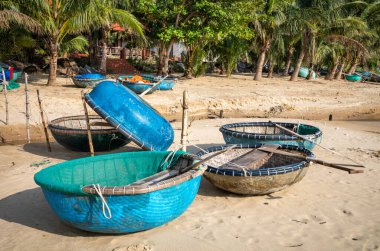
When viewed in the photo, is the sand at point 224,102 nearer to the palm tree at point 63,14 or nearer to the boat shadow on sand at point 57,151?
the boat shadow on sand at point 57,151

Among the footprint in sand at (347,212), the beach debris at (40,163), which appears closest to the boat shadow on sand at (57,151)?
the beach debris at (40,163)

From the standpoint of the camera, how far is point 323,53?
24.1m

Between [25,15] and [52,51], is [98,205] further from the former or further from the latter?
[52,51]

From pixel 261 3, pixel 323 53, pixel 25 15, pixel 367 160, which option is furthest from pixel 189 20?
pixel 367 160

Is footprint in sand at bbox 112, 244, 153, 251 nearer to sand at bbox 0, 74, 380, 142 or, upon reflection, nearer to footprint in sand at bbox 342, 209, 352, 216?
footprint in sand at bbox 342, 209, 352, 216

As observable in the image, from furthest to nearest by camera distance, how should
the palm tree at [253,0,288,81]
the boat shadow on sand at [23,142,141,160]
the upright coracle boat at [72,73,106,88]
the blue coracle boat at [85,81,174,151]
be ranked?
the palm tree at [253,0,288,81] → the upright coracle boat at [72,73,106,88] → the boat shadow on sand at [23,142,141,160] → the blue coracle boat at [85,81,174,151]

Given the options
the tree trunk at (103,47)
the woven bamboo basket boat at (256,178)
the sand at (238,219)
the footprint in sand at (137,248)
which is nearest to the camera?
the footprint in sand at (137,248)

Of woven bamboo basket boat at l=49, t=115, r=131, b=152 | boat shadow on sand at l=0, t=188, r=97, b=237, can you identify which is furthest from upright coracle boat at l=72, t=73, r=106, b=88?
boat shadow on sand at l=0, t=188, r=97, b=237

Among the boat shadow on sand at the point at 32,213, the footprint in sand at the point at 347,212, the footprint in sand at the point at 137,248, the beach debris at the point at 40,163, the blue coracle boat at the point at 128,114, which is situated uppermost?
the blue coracle boat at the point at 128,114

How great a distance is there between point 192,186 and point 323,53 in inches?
881

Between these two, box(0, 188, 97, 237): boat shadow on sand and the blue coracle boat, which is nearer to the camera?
box(0, 188, 97, 237): boat shadow on sand

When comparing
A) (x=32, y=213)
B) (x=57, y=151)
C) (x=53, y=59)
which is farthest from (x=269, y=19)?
(x=32, y=213)

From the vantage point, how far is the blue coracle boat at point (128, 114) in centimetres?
655

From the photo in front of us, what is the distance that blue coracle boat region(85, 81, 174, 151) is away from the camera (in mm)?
6547
